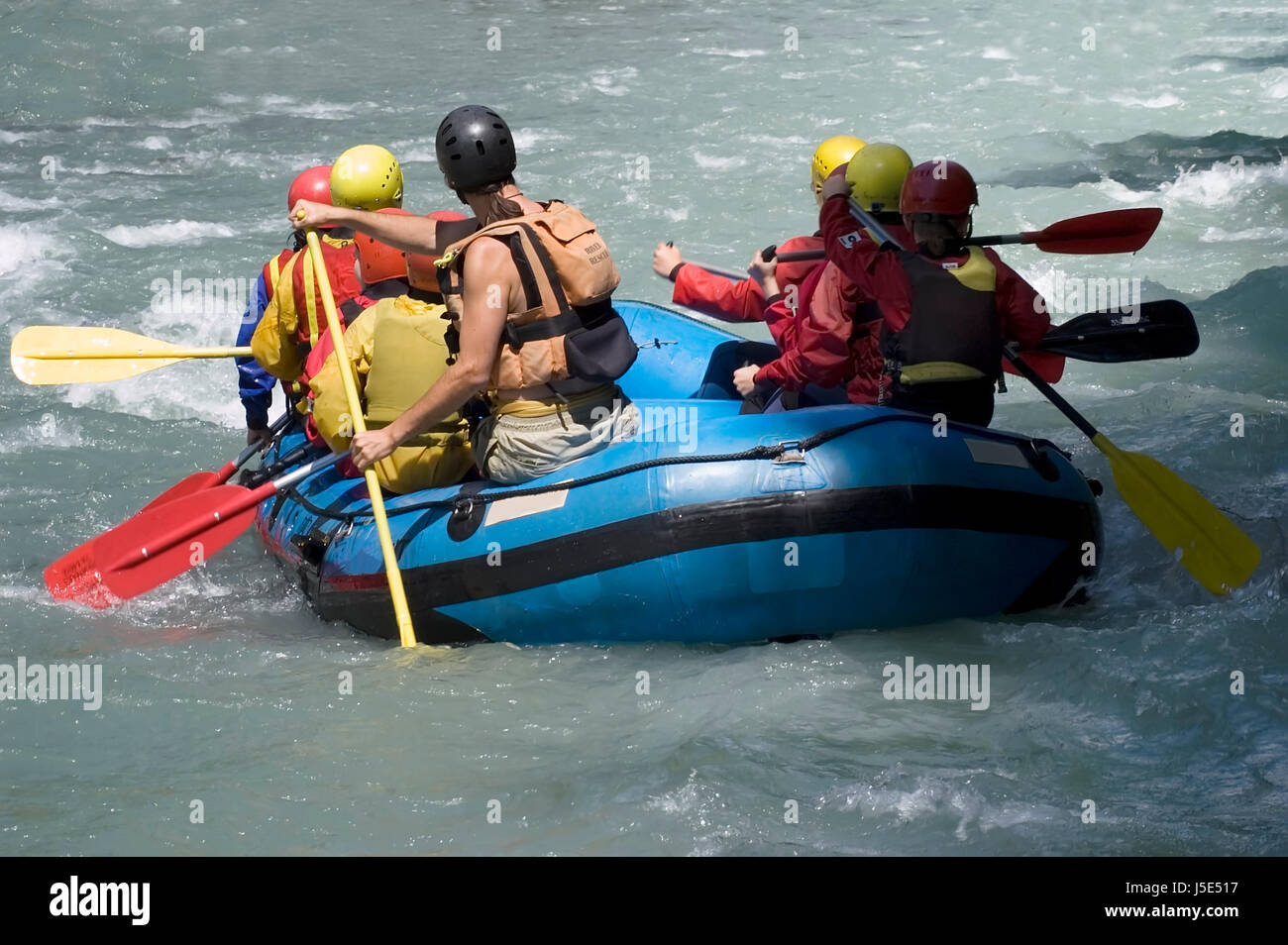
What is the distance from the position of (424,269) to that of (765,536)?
145 cm

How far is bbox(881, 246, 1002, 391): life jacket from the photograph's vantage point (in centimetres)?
441

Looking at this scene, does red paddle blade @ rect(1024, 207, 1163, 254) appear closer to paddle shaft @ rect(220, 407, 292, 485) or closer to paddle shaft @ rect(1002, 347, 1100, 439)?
paddle shaft @ rect(1002, 347, 1100, 439)

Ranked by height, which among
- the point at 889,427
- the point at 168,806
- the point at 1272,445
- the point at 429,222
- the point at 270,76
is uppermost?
the point at 270,76

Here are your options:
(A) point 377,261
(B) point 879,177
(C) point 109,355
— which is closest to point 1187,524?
(B) point 879,177

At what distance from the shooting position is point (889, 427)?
171 inches

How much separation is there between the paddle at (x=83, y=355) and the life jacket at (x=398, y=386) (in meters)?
1.13

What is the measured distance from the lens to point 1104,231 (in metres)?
5.00

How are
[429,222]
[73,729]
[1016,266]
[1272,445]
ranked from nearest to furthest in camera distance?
[73,729], [429,222], [1272,445], [1016,266]

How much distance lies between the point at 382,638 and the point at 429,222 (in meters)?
1.36

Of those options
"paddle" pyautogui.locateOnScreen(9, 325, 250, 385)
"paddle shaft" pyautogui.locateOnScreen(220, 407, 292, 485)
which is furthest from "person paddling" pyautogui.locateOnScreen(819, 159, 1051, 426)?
"paddle" pyautogui.locateOnScreen(9, 325, 250, 385)

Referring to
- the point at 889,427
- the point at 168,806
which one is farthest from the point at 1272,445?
the point at 168,806

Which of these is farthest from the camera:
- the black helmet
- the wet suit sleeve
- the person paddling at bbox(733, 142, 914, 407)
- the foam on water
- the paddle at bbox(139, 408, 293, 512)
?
the foam on water

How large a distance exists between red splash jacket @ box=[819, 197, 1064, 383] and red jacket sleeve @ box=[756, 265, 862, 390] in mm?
68
